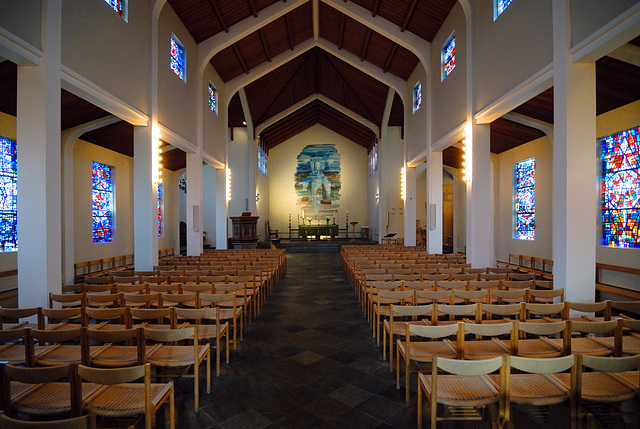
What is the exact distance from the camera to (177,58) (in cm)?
844

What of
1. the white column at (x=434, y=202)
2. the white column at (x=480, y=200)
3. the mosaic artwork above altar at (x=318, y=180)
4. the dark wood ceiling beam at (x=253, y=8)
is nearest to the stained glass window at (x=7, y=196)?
the dark wood ceiling beam at (x=253, y=8)

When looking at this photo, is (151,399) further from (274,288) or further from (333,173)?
(333,173)

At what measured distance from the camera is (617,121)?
20.9 ft

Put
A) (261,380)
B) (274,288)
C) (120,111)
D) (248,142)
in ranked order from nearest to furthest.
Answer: (261,380)
(120,111)
(274,288)
(248,142)

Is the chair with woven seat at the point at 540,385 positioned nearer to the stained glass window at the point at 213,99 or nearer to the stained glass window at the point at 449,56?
the stained glass window at the point at 449,56

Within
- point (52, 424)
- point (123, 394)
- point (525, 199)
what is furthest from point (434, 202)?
point (52, 424)

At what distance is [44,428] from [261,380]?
1989 millimetres

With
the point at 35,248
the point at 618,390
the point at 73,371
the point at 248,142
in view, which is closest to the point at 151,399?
the point at 73,371

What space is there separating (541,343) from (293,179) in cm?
1867

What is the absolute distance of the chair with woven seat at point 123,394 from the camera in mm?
1872

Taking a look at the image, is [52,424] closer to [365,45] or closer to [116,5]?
[116,5]

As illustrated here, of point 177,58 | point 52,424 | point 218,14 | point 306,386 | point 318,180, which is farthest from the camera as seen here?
point 318,180

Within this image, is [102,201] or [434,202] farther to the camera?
[102,201]

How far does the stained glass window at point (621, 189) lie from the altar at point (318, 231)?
13.7 meters
